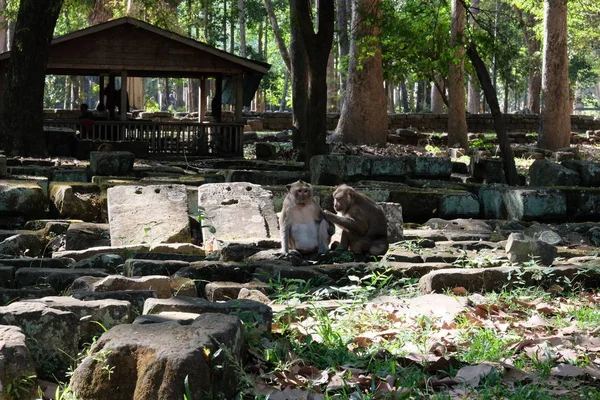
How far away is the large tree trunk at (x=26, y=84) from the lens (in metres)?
18.0

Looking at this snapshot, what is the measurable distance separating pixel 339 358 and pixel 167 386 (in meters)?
1.43

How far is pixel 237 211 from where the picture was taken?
36.2ft

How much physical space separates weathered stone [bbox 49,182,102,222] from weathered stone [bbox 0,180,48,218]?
9.9 inches

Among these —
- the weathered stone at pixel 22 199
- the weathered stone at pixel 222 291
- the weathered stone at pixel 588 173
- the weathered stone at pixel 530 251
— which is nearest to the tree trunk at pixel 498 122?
the weathered stone at pixel 588 173

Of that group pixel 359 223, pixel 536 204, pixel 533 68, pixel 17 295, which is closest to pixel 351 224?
pixel 359 223

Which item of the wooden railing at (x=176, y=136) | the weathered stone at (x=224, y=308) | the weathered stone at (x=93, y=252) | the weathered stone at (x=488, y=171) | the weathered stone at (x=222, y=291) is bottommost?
the weathered stone at (x=222, y=291)

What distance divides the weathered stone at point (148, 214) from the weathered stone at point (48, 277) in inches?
96.7

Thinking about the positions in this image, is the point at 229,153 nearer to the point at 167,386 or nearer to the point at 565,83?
the point at 565,83

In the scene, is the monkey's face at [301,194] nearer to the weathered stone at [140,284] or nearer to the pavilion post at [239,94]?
the weathered stone at [140,284]

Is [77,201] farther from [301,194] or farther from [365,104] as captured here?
[365,104]

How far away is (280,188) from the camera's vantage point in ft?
40.7

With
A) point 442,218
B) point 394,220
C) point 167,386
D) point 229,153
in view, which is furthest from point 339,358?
point 229,153

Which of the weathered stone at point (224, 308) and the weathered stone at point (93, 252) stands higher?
the weathered stone at point (224, 308)

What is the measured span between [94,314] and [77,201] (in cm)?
697
